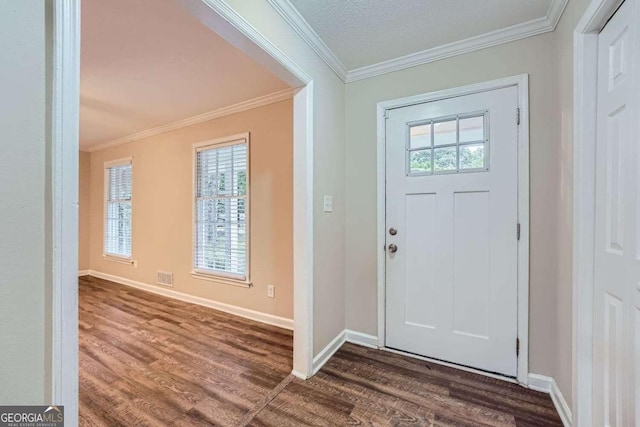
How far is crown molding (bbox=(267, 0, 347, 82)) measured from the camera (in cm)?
163

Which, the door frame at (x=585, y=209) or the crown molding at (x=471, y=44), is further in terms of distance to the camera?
the crown molding at (x=471, y=44)

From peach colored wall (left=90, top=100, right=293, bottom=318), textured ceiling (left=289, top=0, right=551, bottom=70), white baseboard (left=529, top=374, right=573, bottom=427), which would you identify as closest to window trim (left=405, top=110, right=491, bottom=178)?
textured ceiling (left=289, top=0, right=551, bottom=70)

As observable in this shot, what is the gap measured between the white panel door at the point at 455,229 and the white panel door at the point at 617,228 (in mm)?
600

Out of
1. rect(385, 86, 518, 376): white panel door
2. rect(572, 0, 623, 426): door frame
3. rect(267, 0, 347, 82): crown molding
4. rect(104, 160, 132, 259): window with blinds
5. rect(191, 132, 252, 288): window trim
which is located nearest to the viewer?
rect(572, 0, 623, 426): door frame

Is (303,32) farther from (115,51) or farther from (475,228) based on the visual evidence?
(475,228)

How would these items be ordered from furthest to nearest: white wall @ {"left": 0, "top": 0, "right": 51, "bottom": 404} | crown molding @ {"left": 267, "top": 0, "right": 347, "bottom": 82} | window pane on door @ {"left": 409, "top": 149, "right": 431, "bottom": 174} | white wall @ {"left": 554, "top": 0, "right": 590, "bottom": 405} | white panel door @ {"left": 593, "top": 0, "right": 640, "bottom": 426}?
window pane on door @ {"left": 409, "top": 149, "right": 431, "bottom": 174} → crown molding @ {"left": 267, "top": 0, "right": 347, "bottom": 82} → white wall @ {"left": 554, "top": 0, "right": 590, "bottom": 405} → white panel door @ {"left": 593, "top": 0, "right": 640, "bottom": 426} → white wall @ {"left": 0, "top": 0, "right": 51, "bottom": 404}

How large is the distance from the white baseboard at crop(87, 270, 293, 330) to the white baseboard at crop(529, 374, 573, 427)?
199 cm

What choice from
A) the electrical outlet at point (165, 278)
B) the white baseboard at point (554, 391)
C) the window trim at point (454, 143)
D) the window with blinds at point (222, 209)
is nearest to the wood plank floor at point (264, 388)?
the white baseboard at point (554, 391)

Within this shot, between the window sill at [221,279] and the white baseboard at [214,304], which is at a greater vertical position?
Answer: the window sill at [221,279]

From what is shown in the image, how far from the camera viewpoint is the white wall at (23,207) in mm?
661

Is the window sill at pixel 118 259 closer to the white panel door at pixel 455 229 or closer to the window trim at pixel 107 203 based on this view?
the window trim at pixel 107 203

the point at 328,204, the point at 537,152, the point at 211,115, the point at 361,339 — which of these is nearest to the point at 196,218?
the point at 211,115

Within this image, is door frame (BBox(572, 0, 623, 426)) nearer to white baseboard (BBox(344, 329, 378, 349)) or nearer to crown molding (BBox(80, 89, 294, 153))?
white baseboard (BBox(344, 329, 378, 349))

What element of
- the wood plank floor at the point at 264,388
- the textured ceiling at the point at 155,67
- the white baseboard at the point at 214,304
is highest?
the textured ceiling at the point at 155,67
